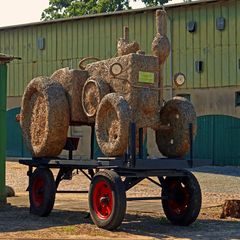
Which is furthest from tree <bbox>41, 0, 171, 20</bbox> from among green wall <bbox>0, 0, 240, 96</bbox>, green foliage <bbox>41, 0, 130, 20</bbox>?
green wall <bbox>0, 0, 240, 96</bbox>

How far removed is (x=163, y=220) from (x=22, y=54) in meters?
26.4

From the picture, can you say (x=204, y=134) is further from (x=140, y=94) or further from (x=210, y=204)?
(x=140, y=94)

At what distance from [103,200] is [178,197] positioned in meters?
1.80

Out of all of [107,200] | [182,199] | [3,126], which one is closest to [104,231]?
[107,200]

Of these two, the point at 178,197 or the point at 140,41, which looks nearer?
the point at 178,197

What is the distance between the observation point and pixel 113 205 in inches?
457

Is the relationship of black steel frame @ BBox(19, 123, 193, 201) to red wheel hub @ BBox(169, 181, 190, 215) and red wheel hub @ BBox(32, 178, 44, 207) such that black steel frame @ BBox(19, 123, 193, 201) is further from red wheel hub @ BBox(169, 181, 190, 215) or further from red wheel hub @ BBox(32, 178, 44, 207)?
red wheel hub @ BBox(32, 178, 44, 207)

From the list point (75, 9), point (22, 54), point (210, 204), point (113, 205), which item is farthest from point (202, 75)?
point (75, 9)

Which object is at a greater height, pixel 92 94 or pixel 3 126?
pixel 92 94

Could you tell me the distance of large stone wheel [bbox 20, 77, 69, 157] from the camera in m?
13.3

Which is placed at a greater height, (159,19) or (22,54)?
(22,54)

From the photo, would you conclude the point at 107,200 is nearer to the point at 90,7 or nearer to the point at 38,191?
the point at 38,191

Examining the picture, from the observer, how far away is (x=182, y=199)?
13055 millimetres

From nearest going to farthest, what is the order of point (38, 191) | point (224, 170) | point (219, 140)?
1. point (38, 191)
2. point (224, 170)
3. point (219, 140)
